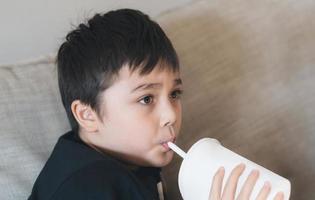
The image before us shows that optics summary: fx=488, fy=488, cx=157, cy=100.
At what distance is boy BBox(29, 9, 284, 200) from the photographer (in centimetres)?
84

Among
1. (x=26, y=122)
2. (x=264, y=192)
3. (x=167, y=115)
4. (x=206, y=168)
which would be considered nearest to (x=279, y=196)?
(x=264, y=192)

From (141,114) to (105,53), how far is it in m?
0.13

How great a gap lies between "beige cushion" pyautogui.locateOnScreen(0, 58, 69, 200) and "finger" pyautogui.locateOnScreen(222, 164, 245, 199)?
39cm

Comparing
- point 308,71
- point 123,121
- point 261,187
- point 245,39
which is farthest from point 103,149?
point 308,71

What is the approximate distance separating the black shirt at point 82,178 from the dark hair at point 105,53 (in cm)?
9

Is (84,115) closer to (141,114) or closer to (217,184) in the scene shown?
(141,114)

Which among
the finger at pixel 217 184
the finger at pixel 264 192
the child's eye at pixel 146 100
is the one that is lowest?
the finger at pixel 217 184

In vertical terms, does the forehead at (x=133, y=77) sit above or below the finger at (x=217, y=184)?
above

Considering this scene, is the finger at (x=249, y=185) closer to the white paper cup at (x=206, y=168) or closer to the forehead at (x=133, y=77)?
the white paper cup at (x=206, y=168)

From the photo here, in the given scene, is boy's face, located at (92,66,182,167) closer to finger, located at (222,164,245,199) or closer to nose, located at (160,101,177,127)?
nose, located at (160,101,177,127)

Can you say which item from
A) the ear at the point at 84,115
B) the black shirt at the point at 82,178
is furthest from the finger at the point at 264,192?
the ear at the point at 84,115

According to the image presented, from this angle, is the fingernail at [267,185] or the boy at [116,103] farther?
the boy at [116,103]

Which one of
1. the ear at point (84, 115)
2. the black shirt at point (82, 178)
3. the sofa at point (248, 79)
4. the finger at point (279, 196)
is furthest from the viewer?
the sofa at point (248, 79)

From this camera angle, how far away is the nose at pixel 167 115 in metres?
0.87
